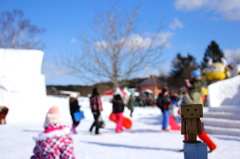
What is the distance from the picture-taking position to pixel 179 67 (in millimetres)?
51938

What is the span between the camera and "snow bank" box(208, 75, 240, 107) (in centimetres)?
899

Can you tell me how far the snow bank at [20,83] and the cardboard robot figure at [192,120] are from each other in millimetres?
13135

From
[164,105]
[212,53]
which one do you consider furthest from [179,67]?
[164,105]

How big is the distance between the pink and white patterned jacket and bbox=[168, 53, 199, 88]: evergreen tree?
4702 centimetres

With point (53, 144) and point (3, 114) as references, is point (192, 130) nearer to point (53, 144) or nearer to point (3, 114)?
point (53, 144)

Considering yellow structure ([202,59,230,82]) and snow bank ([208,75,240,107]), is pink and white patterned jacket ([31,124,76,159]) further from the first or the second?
yellow structure ([202,59,230,82])

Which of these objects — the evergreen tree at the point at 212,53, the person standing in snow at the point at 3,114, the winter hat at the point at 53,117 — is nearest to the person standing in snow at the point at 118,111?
the winter hat at the point at 53,117

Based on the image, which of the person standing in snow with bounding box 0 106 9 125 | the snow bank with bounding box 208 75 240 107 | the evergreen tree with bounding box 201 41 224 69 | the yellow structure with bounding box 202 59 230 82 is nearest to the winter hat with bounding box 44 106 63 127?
the snow bank with bounding box 208 75 240 107

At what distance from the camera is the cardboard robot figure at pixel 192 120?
2229 millimetres

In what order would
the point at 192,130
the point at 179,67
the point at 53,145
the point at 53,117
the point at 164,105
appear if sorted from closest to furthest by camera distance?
the point at 192,130 → the point at 53,145 → the point at 53,117 → the point at 164,105 → the point at 179,67

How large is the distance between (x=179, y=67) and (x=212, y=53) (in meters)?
7.81

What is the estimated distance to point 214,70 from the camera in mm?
21203

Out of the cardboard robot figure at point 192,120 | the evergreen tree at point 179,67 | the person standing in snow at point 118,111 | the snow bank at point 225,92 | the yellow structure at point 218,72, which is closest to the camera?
the cardboard robot figure at point 192,120

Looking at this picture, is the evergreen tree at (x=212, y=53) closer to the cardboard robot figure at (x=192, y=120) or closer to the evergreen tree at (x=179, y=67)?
the evergreen tree at (x=179, y=67)
